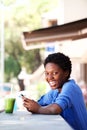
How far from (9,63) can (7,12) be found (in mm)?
3583

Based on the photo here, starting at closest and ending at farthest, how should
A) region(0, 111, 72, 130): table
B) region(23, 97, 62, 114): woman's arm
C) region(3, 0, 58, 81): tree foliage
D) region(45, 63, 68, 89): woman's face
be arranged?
region(0, 111, 72, 130): table < region(23, 97, 62, 114): woman's arm < region(45, 63, 68, 89): woman's face < region(3, 0, 58, 81): tree foliage

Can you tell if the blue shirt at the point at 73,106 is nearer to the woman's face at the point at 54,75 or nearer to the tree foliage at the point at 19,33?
the woman's face at the point at 54,75

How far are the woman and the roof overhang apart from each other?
514cm

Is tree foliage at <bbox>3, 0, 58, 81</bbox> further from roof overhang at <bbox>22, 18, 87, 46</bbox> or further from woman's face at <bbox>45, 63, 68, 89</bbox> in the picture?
woman's face at <bbox>45, 63, 68, 89</bbox>

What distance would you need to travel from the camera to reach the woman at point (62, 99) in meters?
3.71

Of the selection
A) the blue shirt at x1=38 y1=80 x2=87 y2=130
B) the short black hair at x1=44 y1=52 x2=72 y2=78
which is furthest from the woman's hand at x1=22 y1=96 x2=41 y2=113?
the short black hair at x1=44 y1=52 x2=72 y2=78

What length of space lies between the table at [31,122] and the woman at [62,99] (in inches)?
3.3

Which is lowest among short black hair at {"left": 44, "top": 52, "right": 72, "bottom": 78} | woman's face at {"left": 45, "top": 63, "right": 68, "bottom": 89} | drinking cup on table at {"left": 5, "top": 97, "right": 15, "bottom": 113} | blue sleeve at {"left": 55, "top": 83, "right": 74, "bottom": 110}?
drinking cup on table at {"left": 5, "top": 97, "right": 15, "bottom": 113}

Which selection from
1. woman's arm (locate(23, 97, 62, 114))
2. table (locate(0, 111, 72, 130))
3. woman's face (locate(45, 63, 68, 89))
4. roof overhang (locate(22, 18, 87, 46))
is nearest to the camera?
table (locate(0, 111, 72, 130))

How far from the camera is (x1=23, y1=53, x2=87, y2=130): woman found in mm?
3710

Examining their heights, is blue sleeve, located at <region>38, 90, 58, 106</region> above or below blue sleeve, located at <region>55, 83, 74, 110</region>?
below

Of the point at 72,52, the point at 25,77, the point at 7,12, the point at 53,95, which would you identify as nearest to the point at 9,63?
the point at 7,12

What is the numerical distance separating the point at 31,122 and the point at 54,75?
28.2 inches

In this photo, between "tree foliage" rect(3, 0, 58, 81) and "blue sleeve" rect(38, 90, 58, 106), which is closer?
"blue sleeve" rect(38, 90, 58, 106)
